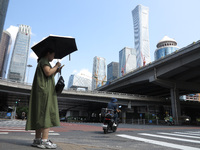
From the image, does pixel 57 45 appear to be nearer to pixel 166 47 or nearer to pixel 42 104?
pixel 42 104

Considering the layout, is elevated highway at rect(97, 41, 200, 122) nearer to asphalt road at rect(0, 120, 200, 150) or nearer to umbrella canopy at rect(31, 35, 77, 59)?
asphalt road at rect(0, 120, 200, 150)

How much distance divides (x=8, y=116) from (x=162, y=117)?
4233 cm

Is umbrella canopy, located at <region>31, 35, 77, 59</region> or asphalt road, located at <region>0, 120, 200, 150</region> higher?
umbrella canopy, located at <region>31, 35, 77, 59</region>

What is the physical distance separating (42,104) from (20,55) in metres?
178

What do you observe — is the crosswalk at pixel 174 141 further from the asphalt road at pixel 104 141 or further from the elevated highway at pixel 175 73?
the elevated highway at pixel 175 73

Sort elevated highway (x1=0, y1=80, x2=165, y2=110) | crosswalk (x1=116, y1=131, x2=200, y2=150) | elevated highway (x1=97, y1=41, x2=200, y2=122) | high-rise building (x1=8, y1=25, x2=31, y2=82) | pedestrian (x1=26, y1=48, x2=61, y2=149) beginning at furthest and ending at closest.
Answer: high-rise building (x1=8, y1=25, x2=31, y2=82)
elevated highway (x1=0, y1=80, x2=165, y2=110)
elevated highway (x1=97, y1=41, x2=200, y2=122)
crosswalk (x1=116, y1=131, x2=200, y2=150)
pedestrian (x1=26, y1=48, x2=61, y2=149)

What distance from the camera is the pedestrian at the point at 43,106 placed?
285 centimetres

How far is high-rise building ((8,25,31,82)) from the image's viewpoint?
478 feet

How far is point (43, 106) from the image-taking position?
9.59ft

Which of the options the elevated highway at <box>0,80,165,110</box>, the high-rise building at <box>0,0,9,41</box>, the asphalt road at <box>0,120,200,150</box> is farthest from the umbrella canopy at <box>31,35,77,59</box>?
the elevated highway at <box>0,80,165,110</box>

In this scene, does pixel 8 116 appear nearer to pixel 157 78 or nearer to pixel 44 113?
pixel 157 78

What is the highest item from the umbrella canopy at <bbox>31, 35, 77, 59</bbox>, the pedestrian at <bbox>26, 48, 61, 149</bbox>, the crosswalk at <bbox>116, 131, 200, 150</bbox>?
the umbrella canopy at <bbox>31, 35, 77, 59</bbox>

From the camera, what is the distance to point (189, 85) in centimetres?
4028

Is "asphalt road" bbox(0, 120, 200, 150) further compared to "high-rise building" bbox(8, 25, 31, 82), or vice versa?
"high-rise building" bbox(8, 25, 31, 82)
